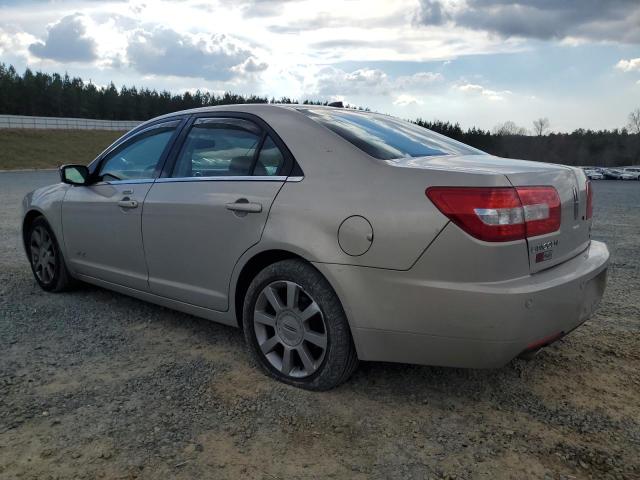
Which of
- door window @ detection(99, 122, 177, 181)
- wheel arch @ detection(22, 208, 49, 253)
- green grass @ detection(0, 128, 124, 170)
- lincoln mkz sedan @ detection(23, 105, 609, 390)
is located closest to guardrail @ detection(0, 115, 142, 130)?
green grass @ detection(0, 128, 124, 170)

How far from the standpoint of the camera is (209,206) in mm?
3344

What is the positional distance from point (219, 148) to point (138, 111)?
9576 centimetres

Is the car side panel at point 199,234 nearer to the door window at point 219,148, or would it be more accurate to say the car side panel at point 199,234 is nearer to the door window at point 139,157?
the door window at point 219,148

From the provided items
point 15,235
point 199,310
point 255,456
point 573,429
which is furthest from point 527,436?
point 15,235

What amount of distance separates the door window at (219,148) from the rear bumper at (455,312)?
39.4 inches

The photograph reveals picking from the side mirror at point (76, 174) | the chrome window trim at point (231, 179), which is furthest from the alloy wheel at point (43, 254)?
the chrome window trim at point (231, 179)

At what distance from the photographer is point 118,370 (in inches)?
129

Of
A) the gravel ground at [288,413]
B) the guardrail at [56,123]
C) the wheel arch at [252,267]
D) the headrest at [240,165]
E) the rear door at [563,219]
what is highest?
the guardrail at [56,123]

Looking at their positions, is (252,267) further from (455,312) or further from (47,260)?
(47,260)

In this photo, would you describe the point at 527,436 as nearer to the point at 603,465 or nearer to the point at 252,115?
the point at 603,465

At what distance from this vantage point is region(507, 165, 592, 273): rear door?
8.32 ft

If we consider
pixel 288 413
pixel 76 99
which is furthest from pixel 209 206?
pixel 76 99

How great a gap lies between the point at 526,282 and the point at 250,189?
160 centimetres

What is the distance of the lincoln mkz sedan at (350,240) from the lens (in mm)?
2451
